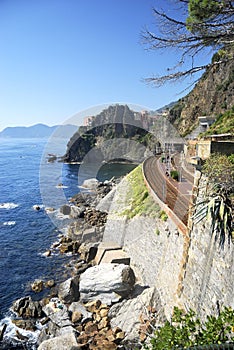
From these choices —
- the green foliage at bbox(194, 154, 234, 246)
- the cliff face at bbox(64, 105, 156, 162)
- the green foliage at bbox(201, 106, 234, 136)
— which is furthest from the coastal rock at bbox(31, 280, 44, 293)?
the cliff face at bbox(64, 105, 156, 162)

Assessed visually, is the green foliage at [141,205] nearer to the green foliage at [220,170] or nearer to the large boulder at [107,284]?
the large boulder at [107,284]

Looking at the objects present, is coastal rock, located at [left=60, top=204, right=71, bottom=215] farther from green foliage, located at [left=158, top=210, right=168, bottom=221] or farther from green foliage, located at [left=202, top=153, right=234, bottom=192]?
green foliage, located at [left=202, top=153, right=234, bottom=192]

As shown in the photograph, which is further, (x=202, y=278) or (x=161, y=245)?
(x=161, y=245)

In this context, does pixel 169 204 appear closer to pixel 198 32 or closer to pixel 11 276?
pixel 198 32

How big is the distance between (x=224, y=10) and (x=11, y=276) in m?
17.9

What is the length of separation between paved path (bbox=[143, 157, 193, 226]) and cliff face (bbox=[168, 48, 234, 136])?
A: 3007 centimetres

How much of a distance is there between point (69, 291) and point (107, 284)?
2488 mm

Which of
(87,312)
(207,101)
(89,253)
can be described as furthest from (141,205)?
(207,101)

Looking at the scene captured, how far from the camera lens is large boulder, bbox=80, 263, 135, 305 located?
1302 cm

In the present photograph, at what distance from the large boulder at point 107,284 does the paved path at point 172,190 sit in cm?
392

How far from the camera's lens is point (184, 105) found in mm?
69062

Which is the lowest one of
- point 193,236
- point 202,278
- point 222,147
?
point 202,278

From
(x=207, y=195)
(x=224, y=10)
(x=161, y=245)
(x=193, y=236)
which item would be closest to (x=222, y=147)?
(x=207, y=195)

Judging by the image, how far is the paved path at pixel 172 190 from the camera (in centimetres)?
1389
